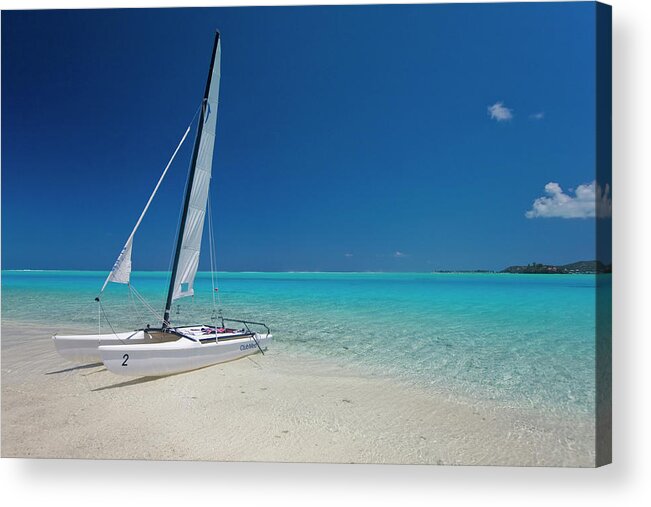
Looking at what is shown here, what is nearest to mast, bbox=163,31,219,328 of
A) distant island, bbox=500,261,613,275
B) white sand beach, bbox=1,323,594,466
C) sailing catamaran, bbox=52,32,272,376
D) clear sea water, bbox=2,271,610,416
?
sailing catamaran, bbox=52,32,272,376

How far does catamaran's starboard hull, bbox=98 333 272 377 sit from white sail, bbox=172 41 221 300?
1108mm

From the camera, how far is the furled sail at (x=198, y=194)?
5.84 metres

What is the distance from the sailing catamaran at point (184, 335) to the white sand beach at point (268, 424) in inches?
13.9

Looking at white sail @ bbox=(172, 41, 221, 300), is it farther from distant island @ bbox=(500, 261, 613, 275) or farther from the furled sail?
distant island @ bbox=(500, 261, 613, 275)

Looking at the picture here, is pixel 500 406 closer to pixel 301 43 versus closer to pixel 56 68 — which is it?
pixel 301 43

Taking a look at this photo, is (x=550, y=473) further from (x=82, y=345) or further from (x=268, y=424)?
(x=82, y=345)

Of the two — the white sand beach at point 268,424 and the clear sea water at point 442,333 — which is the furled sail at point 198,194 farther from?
the clear sea water at point 442,333

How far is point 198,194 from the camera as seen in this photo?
6.21 m

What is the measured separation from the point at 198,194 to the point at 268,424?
3.91 meters

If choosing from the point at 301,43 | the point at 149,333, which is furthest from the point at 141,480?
the point at 301,43

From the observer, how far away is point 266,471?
12.7 feet

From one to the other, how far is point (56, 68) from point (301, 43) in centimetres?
320

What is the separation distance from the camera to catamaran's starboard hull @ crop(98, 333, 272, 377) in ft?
15.4

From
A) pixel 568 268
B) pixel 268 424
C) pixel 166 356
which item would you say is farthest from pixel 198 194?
pixel 568 268
